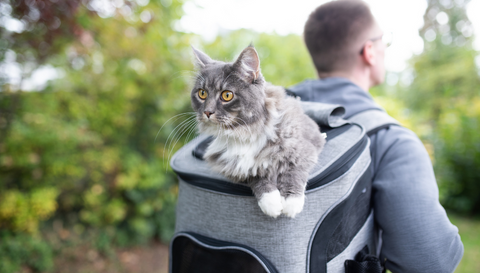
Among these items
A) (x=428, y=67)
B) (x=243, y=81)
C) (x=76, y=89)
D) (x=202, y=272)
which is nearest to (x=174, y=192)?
(x=76, y=89)

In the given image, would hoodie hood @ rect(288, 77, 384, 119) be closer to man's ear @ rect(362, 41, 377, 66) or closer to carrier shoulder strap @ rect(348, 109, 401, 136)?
carrier shoulder strap @ rect(348, 109, 401, 136)

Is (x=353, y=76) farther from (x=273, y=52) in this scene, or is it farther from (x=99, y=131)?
(x=273, y=52)

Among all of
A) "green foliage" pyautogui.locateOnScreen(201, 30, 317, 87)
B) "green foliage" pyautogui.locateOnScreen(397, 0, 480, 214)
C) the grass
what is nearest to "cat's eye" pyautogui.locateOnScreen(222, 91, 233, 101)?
"green foliage" pyautogui.locateOnScreen(201, 30, 317, 87)

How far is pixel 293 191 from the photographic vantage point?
3.80 feet

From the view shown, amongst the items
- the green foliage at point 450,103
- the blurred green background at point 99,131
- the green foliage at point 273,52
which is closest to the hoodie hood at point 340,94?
the blurred green background at point 99,131

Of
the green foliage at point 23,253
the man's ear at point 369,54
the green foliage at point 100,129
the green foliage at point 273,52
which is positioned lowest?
the green foliage at point 23,253

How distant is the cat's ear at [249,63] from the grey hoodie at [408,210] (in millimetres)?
783

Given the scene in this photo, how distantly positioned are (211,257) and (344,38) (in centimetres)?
152

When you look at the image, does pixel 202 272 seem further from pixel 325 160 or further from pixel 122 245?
pixel 122 245

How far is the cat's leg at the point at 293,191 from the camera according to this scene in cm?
114

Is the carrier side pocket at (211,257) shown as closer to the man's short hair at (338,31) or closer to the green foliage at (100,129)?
the man's short hair at (338,31)

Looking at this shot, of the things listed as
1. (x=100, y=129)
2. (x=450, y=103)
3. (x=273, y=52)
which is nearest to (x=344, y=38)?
(x=100, y=129)

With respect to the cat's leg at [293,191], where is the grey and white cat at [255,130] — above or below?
above

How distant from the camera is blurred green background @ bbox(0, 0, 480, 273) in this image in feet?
10.9
